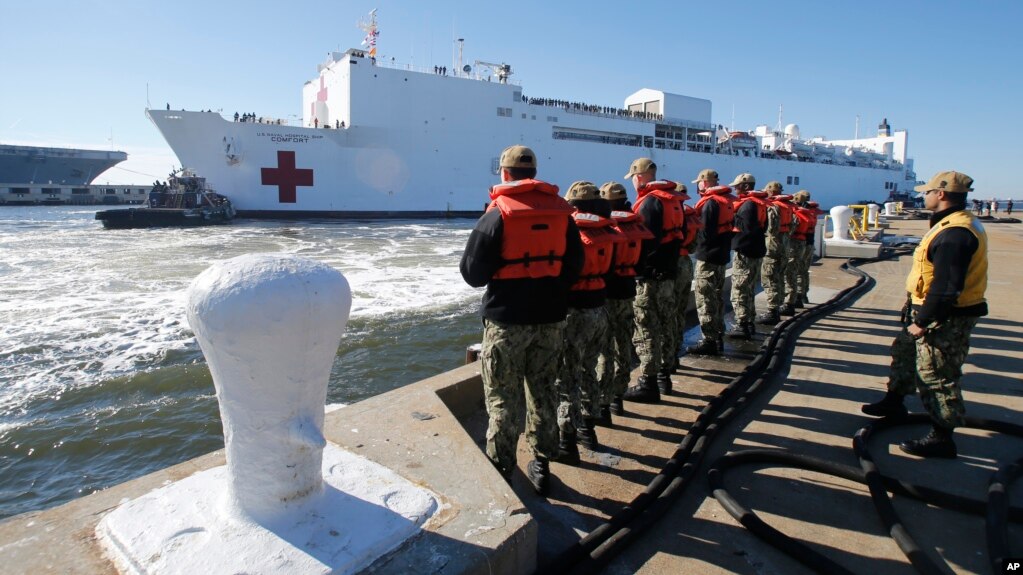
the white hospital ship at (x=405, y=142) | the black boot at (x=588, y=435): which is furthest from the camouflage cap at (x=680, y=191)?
the white hospital ship at (x=405, y=142)

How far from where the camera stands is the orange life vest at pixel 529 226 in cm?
174

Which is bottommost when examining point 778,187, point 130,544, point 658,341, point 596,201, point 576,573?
point 576,573

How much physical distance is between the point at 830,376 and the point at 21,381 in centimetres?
619

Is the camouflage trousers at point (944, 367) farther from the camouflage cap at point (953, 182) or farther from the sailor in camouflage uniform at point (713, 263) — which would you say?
the sailor in camouflage uniform at point (713, 263)

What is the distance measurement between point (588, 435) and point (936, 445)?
1.33 meters

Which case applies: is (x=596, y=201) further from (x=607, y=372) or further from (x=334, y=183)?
(x=334, y=183)

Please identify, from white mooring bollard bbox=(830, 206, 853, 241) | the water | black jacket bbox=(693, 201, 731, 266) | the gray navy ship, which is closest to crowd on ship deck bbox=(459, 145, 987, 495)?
black jacket bbox=(693, 201, 731, 266)

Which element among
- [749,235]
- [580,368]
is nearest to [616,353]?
[580,368]

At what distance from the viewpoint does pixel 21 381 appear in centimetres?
473

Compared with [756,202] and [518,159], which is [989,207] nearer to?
[756,202]

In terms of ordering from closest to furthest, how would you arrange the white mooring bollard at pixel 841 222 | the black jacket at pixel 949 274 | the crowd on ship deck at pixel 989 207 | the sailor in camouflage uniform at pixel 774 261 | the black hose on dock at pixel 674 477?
the black hose on dock at pixel 674 477 < the black jacket at pixel 949 274 < the sailor in camouflage uniform at pixel 774 261 < the white mooring bollard at pixel 841 222 < the crowd on ship deck at pixel 989 207

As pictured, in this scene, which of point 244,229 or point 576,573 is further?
point 244,229

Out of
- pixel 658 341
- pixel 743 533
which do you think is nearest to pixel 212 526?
pixel 743 533

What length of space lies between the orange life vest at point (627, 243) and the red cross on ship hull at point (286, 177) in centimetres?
1872
